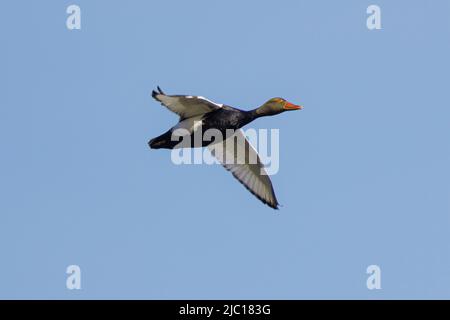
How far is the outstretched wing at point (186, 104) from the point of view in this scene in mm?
20797

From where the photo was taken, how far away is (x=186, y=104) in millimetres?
21156

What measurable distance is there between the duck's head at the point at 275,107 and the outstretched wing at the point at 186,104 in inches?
43.3

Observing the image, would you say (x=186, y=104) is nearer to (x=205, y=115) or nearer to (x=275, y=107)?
(x=205, y=115)

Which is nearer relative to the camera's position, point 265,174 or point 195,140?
point 195,140

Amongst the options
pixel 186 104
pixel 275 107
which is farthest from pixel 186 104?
pixel 275 107

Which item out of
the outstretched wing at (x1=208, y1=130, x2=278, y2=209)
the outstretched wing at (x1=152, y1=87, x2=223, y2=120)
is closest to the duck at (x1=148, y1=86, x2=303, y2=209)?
the outstretched wing at (x1=152, y1=87, x2=223, y2=120)

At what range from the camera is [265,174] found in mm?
23406

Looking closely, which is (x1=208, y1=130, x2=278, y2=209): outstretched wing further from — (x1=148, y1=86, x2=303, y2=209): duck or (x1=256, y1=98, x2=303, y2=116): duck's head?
(x1=256, y1=98, x2=303, y2=116): duck's head

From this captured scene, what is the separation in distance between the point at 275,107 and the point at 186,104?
79.9 inches
